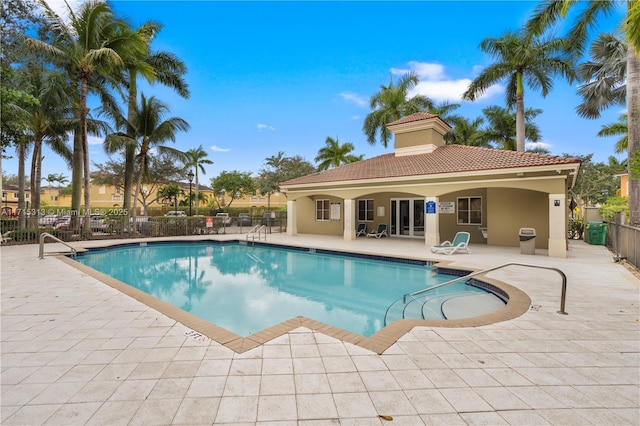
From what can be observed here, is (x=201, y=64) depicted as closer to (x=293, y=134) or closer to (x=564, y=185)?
(x=293, y=134)

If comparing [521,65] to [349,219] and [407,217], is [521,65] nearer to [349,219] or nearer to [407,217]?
[407,217]

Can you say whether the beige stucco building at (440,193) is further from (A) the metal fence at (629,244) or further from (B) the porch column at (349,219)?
(A) the metal fence at (629,244)

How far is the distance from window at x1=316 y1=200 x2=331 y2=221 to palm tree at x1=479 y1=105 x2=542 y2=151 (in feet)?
49.3

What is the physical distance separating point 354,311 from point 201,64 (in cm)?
2072

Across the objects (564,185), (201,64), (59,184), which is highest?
(201,64)

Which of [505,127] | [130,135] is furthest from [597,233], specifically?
[130,135]

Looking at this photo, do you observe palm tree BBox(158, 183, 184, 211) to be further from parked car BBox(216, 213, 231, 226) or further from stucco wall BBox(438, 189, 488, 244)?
stucco wall BBox(438, 189, 488, 244)

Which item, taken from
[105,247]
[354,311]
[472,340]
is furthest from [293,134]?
[472,340]

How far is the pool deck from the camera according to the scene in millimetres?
2408

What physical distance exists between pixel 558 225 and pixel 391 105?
16876 mm

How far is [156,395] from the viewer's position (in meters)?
2.65

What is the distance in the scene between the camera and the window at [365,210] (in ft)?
60.3

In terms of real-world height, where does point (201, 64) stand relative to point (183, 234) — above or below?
above

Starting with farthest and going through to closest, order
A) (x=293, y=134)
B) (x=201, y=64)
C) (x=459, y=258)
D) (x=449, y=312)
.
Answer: (x=293, y=134) < (x=201, y=64) < (x=459, y=258) < (x=449, y=312)
